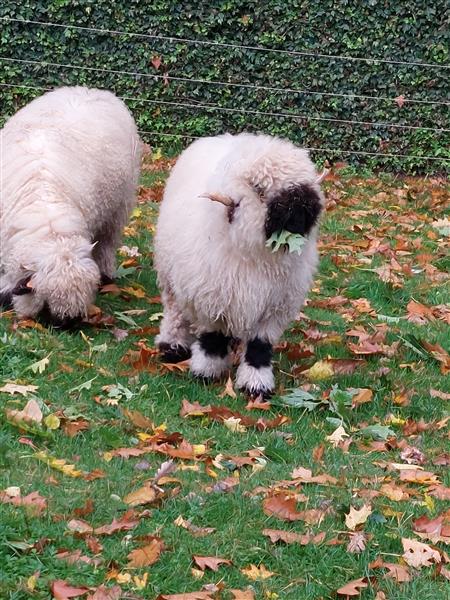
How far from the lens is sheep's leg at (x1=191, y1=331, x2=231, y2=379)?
22.0 feet

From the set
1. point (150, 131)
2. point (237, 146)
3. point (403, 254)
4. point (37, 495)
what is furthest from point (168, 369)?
point (150, 131)

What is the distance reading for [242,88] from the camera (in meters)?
13.6

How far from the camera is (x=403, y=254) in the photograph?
10141 millimetres

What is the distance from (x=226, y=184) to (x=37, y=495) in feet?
7.54

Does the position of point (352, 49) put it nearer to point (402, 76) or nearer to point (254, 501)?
point (402, 76)

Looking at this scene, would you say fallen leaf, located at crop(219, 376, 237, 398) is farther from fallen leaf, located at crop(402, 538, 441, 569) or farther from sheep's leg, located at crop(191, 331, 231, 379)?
fallen leaf, located at crop(402, 538, 441, 569)

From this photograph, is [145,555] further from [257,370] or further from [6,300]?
[6,300]

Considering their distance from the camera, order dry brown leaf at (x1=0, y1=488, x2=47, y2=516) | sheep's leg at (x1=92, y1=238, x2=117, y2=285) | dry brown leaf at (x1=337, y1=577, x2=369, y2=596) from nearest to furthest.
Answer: dry brown leaf at (x1=337, y1=577, x2=369, y2=596) < dry brown leaf at (x1=0, y1=488, x2=47, y2=516) < sheep's leg at (x1=92, y1=238, x2=117, y2=285)

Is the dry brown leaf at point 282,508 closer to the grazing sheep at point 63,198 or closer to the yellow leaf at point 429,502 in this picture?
the yellow leaf at point 429,502

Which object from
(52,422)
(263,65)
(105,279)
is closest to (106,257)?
(105,279)

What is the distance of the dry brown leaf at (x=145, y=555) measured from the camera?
450cm

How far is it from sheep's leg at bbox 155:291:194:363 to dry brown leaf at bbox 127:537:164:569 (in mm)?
2566

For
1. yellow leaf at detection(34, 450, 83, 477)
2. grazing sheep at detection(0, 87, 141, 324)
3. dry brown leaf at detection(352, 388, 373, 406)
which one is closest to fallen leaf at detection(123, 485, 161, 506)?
yellow leaf at detection(34, 450, 83, 477)

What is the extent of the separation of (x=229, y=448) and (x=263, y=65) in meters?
8.55
